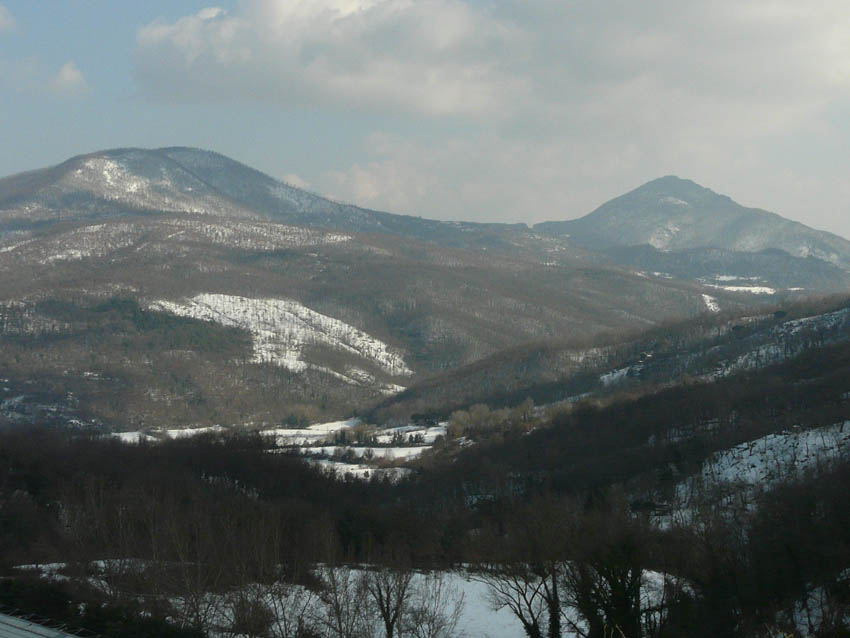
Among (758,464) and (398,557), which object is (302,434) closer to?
(758,464)

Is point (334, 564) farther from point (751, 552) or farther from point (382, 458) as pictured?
point (382, 458)

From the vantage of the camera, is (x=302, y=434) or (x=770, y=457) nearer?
(x=770, y=457)

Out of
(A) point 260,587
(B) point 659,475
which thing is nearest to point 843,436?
(B) point 659,475

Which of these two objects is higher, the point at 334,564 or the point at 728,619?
the point at 334,564

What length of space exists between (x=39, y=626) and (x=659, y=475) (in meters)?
69.8

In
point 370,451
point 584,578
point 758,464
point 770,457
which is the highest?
point 584,578

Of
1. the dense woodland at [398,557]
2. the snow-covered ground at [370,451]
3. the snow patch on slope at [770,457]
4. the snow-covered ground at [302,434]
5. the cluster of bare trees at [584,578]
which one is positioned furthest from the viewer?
the snow-covered ground at [302,434]

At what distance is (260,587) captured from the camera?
1626 inches

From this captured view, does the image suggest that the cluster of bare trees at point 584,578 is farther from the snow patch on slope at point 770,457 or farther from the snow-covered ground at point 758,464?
the snow patch on slope at point 770,457

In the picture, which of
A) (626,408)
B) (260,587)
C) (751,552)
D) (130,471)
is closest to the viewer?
(260,587)

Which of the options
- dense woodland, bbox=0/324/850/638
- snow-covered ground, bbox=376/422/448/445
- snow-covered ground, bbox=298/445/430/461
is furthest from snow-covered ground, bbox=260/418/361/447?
dense woodland, bbox=0/324/850/638

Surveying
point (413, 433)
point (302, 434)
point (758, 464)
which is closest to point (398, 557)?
point (758, 464)

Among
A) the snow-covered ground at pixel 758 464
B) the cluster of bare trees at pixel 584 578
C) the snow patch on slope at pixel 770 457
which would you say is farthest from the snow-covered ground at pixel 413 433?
the cluster of bare trees at pixel 584 578

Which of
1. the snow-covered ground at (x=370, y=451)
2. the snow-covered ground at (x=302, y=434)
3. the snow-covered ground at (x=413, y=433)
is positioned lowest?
the snow-covered ground at (x=370, y=451)
